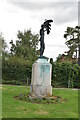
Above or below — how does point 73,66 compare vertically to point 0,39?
below

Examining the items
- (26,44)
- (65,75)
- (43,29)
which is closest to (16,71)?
(65,75)

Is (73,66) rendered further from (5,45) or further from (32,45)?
(32,45)

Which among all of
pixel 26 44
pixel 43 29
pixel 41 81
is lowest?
pixel 41 81

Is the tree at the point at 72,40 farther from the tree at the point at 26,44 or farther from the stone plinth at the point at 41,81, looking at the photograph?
the stone plinth at the point at 41,81

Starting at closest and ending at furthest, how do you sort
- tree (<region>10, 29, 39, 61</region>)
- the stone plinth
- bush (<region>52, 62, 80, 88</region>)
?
the stone plinth
bush (<region>52, 62, 80, 88</region>)
tree (<region>10, 29, 39, 61</region>)

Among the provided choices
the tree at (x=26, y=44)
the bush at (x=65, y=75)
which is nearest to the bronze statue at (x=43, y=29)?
the bush at (x=65, y=75)

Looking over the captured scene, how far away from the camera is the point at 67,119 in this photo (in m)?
7.54

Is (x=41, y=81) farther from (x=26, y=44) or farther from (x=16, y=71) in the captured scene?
(x=26, y=44)

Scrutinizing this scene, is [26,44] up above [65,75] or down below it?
above

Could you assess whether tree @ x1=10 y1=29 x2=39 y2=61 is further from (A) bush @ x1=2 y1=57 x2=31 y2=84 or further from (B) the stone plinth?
(B) the stone plinth

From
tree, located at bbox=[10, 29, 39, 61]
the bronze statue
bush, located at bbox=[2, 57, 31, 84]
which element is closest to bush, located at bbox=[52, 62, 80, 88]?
bush, located at bbox=[2, 57, 31, 84]

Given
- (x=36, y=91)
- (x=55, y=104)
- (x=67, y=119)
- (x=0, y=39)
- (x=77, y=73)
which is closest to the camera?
(x=67, y=119)

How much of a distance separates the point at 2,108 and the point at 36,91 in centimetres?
344

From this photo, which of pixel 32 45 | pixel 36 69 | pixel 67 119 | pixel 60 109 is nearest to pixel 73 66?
pixel 36 69
